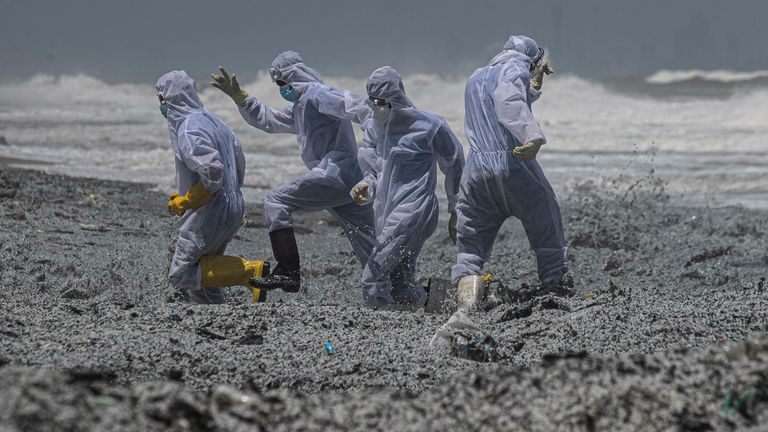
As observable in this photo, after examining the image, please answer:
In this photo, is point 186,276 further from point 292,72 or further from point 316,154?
point 292,72

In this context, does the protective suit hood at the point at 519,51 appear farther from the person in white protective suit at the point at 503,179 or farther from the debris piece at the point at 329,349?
the debris piece at the point at 329,349

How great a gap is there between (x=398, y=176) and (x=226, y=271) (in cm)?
120

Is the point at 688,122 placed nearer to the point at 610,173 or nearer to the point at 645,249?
the point at 610,173

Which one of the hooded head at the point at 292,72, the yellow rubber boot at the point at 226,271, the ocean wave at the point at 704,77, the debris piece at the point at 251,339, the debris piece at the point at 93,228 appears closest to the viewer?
the debris piece at the point at 251,339

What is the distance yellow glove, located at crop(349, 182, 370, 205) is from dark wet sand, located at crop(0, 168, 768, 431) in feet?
2.18

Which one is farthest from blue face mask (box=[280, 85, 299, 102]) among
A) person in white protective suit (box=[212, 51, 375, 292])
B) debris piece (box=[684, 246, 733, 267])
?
debris piece (box=[684, 246, 733, 267])

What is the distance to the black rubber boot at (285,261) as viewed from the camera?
783cm

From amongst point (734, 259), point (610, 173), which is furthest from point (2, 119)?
point (734, 259)

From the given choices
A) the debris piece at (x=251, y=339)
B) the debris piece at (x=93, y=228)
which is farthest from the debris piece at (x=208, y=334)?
the debris piece at (x=93, y=228)

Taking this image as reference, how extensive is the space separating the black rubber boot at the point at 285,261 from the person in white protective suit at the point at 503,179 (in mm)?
1019

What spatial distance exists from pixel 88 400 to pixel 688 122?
3140cm

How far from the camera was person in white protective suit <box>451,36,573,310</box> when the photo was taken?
24.1 feet

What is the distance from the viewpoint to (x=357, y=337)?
6445 mm

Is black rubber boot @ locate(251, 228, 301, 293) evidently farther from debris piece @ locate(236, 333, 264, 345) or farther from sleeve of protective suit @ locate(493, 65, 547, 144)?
sleeve of protective suit @ locate(493, 65, 547, 144)
